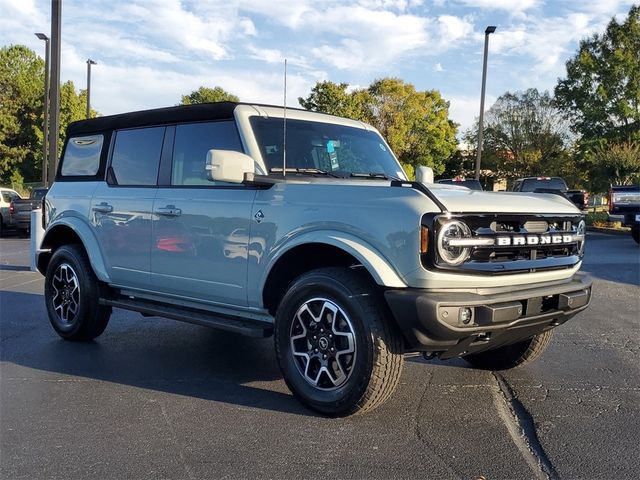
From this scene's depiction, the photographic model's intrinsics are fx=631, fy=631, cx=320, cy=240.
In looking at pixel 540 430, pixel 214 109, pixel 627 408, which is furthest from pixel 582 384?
pixel 214 109

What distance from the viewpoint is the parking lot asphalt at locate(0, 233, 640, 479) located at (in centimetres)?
331

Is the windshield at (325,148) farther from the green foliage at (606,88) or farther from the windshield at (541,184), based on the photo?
the green foliage at (606,88)

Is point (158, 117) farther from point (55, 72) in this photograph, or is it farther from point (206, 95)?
point (206, 95)

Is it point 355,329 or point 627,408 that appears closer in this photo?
point 355,329

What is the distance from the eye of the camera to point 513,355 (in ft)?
16.6

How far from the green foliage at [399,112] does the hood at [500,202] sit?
36.3m

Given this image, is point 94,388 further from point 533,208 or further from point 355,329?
point 533,208

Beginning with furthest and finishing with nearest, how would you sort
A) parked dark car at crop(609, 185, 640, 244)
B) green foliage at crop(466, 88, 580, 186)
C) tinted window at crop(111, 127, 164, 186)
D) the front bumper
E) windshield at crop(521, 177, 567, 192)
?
1. green foliage at crop(466, 88, 580, 186)
2. windshield at crop(521, 177, 567, 192)
3. parked dark car at crop(609, 185, 640, 244)
4. tinted window at crop(111, 127, 164, 186)
5. the front bumper

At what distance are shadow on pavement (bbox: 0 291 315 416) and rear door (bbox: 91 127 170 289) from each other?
0.69m

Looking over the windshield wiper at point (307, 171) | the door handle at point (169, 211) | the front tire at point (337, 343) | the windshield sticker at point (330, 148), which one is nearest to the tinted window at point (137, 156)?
the door handle at point (169, 211)

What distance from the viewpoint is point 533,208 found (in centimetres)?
407

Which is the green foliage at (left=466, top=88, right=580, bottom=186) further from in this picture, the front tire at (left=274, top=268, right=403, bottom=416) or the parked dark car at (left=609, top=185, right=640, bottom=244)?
the front tire at (left=274, top=268, right=403, bottom=416)

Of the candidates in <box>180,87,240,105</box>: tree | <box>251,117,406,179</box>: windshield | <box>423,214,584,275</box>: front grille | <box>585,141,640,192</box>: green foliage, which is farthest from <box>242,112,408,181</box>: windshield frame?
<box>180,87,240,105</box>: tree

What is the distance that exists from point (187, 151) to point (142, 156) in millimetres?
616
